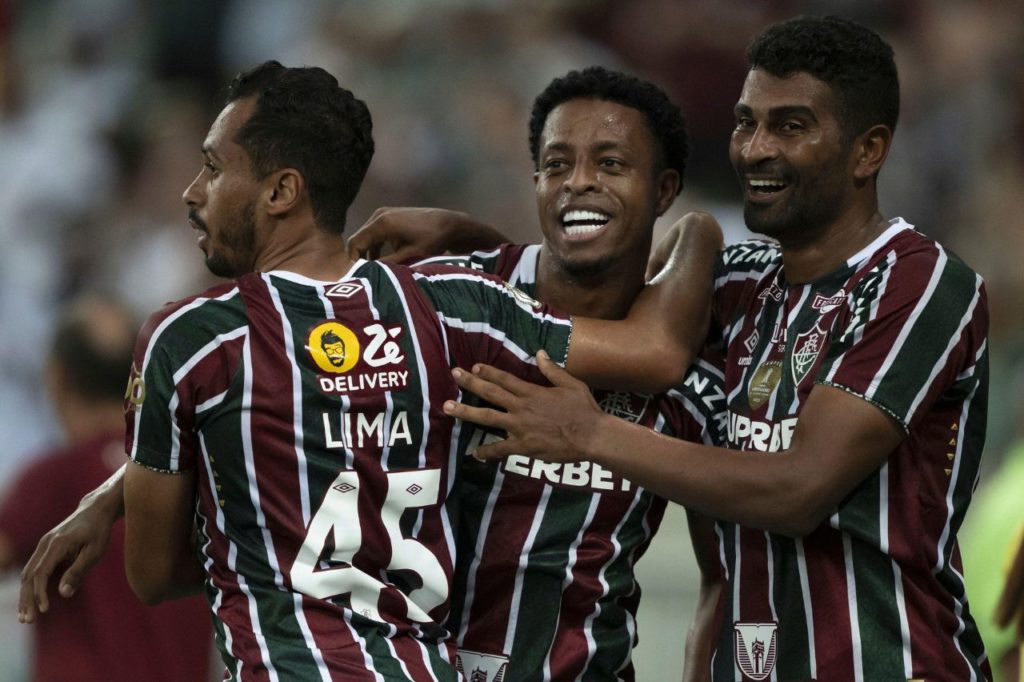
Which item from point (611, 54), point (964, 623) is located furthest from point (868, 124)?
point (611, 54)

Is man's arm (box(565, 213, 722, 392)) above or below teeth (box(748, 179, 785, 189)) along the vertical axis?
below

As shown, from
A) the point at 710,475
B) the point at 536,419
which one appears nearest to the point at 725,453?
the point at 710,475

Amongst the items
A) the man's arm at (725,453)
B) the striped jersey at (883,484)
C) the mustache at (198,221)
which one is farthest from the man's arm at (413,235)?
the striped jersey at (883,484)

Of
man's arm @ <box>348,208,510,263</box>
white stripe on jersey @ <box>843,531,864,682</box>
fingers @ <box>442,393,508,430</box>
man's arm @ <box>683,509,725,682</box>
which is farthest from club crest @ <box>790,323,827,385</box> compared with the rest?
man's arm @ <box>348,208,510,263</box>

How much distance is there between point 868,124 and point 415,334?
1135mm

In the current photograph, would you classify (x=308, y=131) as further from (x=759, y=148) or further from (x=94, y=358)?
(x=94, y=358)

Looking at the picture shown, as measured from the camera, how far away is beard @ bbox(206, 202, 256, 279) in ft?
8.91

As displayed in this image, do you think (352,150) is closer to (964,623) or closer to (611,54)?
(964,623)

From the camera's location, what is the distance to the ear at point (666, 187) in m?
3.31

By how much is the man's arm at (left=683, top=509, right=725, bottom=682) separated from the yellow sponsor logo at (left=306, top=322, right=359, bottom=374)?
112 centimetres

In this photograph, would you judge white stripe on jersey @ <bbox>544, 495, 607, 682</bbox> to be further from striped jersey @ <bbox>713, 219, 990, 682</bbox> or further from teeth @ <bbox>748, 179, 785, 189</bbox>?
teeth @ <bbox>748, 179, 785, 189</bbox>

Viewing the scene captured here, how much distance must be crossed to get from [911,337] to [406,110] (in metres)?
6.42

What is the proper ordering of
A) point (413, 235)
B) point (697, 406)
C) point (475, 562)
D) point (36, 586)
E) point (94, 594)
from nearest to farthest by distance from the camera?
point (36, 586), point (475, 562), point (697, 406), point (413, 235), point (94, 594)

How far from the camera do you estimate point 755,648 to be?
295cm
